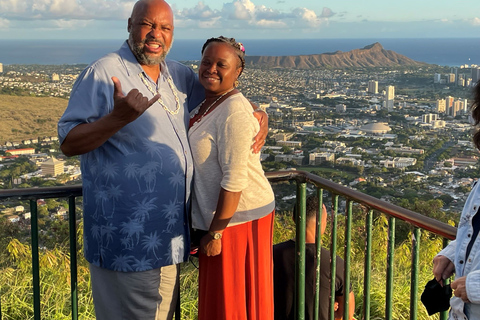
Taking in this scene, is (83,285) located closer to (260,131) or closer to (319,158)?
(260,131)

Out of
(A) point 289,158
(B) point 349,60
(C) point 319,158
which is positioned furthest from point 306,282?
(B) point 349,60

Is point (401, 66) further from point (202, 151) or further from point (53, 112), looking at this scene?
point (202, 151)

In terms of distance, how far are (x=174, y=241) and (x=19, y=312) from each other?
1836 mm

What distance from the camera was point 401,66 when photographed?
52.5 metres

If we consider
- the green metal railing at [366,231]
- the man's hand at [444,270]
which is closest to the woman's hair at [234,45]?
the green metal railing at [366,231]

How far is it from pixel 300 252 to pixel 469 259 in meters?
1.34

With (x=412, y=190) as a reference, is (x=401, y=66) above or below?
above

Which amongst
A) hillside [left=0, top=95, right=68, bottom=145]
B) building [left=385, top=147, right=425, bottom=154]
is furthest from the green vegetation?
building [left=385, top=147, right=425, bottom=154]

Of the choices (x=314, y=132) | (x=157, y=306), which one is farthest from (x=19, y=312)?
(x=314, y=132)

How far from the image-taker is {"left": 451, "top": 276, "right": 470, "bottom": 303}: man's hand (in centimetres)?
143

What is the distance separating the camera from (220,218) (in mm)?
2178

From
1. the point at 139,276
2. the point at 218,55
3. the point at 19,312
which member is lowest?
the point at 19,312

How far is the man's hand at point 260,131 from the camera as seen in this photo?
2242mm

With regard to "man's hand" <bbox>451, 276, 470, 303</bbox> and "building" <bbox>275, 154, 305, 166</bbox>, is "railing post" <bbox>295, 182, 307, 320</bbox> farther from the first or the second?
"building" <bbox>275, 154, 305, 166</bbox>
